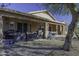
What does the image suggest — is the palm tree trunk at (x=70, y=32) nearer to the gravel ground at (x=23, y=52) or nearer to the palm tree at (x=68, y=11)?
the palm tree at (x=68, y=11)

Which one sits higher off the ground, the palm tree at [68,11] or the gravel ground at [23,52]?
the palm tree at [68,11]

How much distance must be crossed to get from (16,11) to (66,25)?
104 cm

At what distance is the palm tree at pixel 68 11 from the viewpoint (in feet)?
19.2

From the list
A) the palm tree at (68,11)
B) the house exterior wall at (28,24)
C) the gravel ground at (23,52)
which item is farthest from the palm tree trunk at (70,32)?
the house exterior wall at (28,24)

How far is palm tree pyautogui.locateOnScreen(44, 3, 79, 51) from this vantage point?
584cm

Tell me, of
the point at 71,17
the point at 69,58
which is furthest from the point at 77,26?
the point at 69,58

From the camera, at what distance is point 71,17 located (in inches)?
231

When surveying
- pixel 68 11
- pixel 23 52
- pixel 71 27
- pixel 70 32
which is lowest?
pixel 23 52

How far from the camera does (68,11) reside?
586 centimetres

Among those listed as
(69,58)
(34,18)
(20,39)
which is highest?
(34,18)

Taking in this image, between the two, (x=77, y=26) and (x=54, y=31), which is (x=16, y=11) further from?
(x=77, y=26)

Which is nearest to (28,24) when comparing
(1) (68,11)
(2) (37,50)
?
(2) (37,50)

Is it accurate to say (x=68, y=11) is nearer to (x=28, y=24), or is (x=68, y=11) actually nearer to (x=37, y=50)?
(x=28, y=24)

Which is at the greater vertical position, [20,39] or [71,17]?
[71,17]
